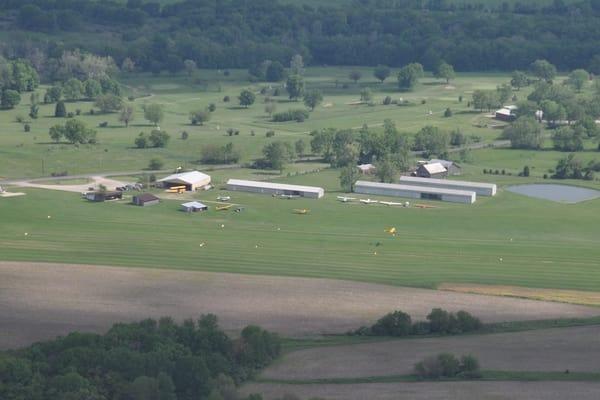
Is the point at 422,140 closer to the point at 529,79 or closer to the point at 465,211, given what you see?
the point at 465,211

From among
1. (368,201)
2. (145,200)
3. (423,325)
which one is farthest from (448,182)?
(423,325)

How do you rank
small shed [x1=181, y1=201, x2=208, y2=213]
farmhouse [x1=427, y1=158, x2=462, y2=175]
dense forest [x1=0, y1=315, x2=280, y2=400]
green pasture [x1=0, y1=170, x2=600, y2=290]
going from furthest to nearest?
farmhouse [x1=427, y1=158, x2=462, y2=175] → small shed [x1=181, y1=201, x2=208, y2=213] → green pasture [x1=0, y1=170, x2=600, y2=290] → dense forest [x1=0, y1=315, x2=280, y2=400]

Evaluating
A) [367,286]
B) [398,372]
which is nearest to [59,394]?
[398,372]

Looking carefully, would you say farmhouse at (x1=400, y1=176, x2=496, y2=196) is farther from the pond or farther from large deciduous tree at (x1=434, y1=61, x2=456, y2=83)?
large deciduous tree at (x1=434, y1=61, x2=456, y2=83)

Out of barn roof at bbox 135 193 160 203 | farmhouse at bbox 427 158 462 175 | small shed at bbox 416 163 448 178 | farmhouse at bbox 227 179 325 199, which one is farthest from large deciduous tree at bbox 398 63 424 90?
barn roof at bbox 135 193 160 203

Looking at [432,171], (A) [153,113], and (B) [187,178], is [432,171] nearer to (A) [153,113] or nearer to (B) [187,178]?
(B) [187,178]

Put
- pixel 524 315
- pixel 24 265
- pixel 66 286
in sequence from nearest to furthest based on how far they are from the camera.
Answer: pixel 524 315, pixel 66 286, pixel 24 265
